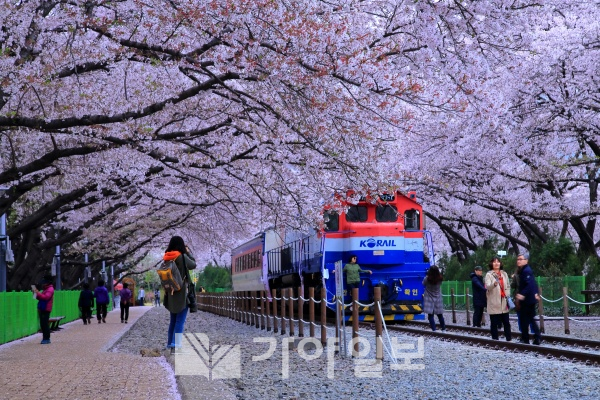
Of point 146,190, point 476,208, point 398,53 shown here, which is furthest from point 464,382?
point 476,208

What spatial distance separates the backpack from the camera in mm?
12703

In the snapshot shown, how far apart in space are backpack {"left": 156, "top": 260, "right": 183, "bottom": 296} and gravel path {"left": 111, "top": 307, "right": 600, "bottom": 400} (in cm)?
105

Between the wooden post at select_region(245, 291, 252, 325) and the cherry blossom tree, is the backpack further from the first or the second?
the wooden post at select_region(245, 291, 252, 325)

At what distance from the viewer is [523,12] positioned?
11062 mm

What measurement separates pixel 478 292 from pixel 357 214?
385 cm

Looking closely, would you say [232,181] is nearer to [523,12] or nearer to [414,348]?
[414,348]

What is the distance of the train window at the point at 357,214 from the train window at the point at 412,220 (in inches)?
41.6

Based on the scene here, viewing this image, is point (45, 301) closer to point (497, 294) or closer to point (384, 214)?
point (384, 214)

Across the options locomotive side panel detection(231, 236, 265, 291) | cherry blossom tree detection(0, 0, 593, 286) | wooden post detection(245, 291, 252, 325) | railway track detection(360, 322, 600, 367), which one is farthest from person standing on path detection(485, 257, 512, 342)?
locomotive side panel detection(231, 236, 265, 291)

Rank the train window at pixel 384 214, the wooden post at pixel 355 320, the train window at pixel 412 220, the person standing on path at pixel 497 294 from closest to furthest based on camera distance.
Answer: the wooden post at pixel 355 320 < the person standing on path at pixel 497 294 < the train window at pixel 384 214 < the train window at pixel 412 220

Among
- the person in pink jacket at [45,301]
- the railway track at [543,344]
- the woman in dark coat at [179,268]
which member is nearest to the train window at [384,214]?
the railway track at [543,344]

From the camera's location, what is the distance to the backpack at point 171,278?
41.7 feet

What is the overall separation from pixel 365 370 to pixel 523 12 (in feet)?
16.6

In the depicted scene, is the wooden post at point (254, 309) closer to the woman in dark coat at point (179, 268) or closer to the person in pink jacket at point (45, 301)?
the person in pink jacket at point (45, 301)
